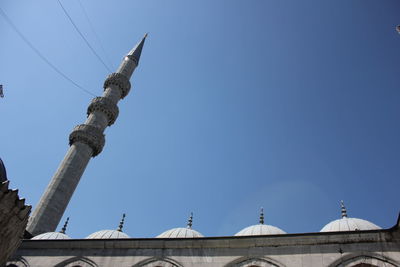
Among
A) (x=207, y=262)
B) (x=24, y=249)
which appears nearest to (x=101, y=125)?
(x=24, y=249)

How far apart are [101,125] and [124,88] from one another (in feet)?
12.9

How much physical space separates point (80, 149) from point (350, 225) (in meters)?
14.1

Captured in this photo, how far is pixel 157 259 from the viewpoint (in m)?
10.4

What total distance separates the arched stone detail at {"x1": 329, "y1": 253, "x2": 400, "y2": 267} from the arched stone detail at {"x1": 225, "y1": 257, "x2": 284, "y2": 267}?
1418 mm

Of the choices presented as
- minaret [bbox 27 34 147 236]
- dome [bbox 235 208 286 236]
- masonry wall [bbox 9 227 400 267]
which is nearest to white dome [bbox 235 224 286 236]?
dome [bbox 235 208 286 236]

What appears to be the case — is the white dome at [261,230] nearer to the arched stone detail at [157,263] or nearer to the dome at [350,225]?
the dome at [350,225]

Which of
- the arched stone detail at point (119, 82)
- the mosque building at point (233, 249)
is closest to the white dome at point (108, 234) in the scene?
the mosque building at point (233, 249)

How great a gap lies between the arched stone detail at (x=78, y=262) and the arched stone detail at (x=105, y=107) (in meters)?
12.3

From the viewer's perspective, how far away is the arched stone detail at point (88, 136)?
20.3m

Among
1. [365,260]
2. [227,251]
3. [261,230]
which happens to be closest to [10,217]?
[227,251]

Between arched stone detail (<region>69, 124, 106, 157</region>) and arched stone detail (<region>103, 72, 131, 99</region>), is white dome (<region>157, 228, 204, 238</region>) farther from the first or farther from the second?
arched stone detail (<region>103, 72, 131, 99</region>)

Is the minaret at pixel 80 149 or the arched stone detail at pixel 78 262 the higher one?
the minaret at pixel 80 149

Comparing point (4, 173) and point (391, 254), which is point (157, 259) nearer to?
point (4, 173)

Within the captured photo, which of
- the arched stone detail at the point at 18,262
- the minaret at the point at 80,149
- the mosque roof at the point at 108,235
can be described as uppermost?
the minaret at the point at 80,149
